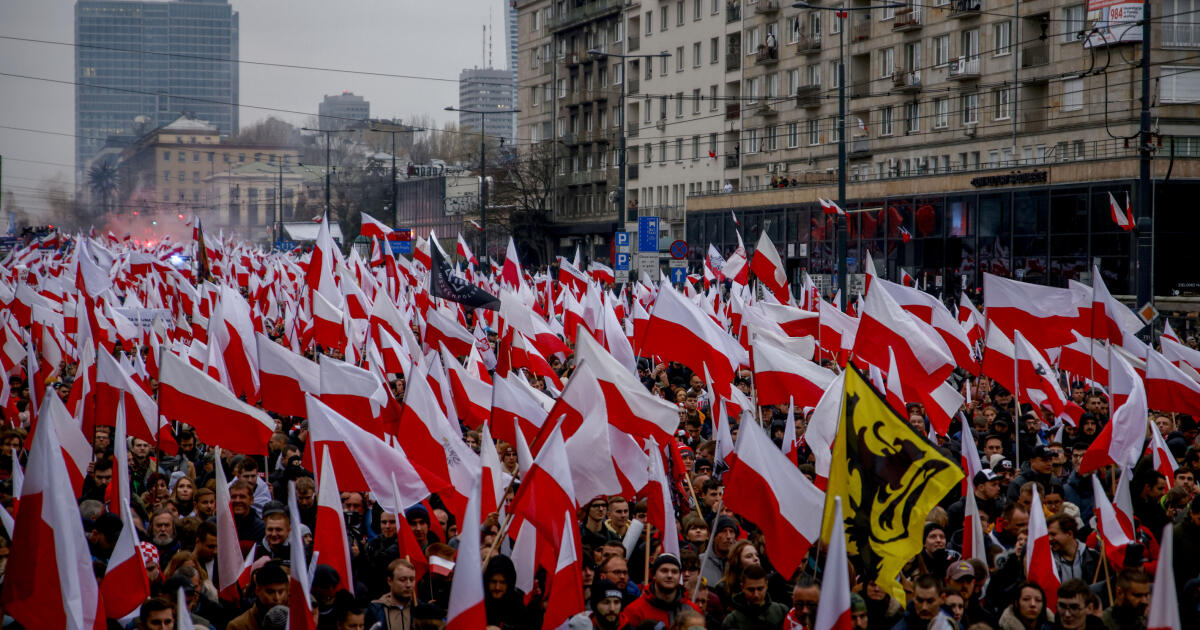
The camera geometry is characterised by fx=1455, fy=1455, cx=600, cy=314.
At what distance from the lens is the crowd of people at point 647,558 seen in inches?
308

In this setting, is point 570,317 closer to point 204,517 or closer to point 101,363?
point 101,363

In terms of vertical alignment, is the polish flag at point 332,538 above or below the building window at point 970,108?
below

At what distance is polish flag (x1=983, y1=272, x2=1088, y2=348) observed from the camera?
15.8m

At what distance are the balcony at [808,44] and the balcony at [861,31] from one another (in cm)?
236

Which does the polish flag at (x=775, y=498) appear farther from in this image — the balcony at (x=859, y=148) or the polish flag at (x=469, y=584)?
the balcony at (x=859, y=148)

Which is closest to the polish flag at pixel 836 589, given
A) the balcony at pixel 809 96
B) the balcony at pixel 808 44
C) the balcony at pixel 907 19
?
the balcony at pixel 907 19

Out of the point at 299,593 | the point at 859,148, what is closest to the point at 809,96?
the point at 859,148

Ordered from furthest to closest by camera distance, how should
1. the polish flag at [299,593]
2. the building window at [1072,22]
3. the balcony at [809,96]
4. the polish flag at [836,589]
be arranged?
the balcony at [809,96], the building window at [1072,22], the polish flag at [299,593], the polish flag at [836,589]

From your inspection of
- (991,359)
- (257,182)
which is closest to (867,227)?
(991,359)

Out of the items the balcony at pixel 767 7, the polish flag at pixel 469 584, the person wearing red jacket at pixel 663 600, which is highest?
the balcony at pixel 767 7

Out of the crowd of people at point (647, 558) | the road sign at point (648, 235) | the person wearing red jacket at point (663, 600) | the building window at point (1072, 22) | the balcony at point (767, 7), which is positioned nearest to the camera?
the crowd of people at point (647, 558)

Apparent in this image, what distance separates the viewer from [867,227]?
4912 cm

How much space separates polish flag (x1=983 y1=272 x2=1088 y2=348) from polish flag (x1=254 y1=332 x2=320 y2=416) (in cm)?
729

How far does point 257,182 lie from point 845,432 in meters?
163
